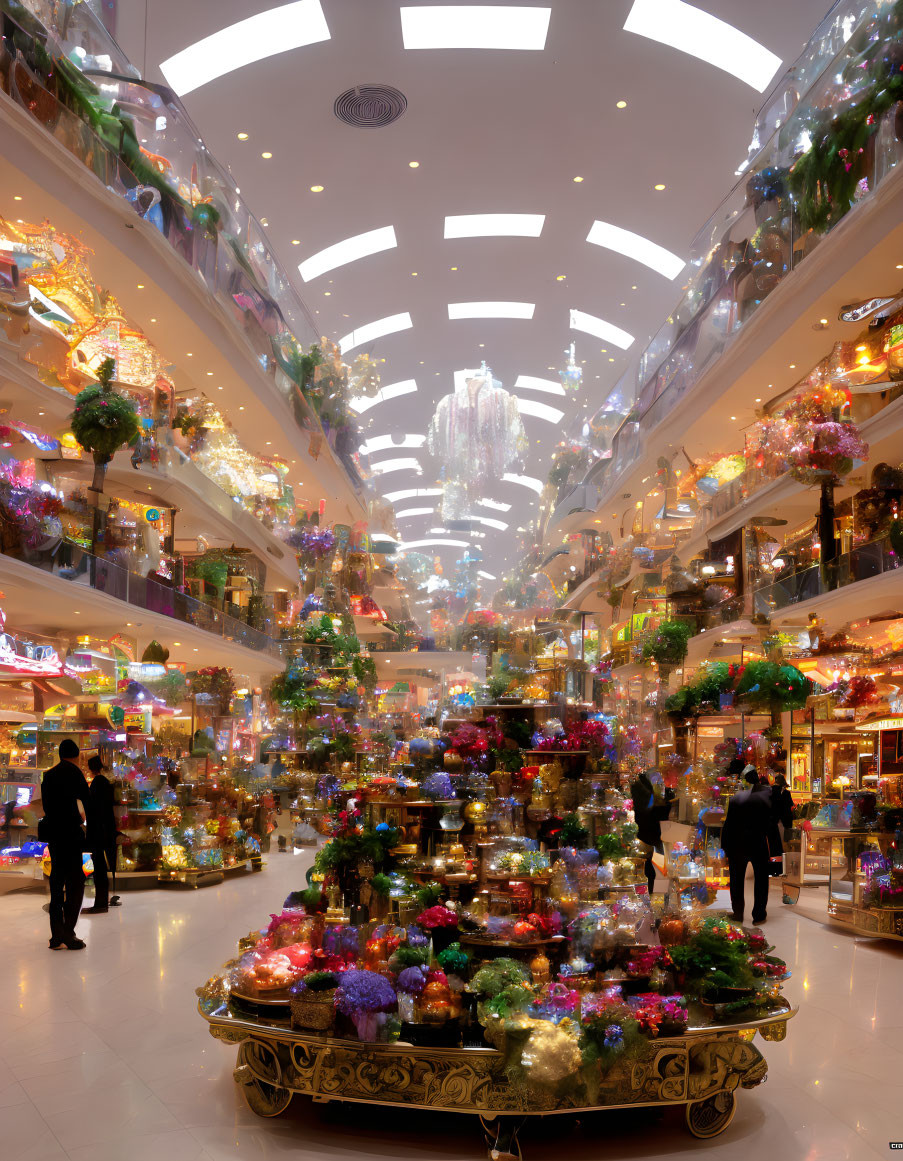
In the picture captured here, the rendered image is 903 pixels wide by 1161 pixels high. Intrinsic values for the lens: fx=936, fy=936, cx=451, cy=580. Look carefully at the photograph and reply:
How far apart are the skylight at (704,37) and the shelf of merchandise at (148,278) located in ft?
20.6

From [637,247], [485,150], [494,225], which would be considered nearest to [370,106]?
[485,150]

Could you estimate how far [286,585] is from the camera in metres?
25.5

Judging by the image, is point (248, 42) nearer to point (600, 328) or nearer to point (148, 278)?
point (148, 278)

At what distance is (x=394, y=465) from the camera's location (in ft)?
97.1

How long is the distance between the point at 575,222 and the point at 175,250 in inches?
285

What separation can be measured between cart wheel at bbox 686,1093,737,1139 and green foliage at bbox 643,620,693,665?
510 inches

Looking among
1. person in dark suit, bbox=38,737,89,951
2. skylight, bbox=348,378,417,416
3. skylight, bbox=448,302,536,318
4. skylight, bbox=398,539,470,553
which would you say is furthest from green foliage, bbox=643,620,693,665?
skylight, bbox=398,539,470,553

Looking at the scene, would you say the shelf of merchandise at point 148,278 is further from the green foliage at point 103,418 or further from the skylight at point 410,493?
the skylight at point 410,493

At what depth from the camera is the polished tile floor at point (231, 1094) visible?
12.0 feet

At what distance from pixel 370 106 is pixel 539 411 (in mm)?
Result: 12279

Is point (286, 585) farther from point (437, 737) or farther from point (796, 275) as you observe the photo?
point (437, 737)

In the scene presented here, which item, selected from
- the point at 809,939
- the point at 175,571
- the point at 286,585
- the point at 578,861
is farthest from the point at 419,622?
the point at 578,861

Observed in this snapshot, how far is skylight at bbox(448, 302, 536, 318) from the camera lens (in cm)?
1897

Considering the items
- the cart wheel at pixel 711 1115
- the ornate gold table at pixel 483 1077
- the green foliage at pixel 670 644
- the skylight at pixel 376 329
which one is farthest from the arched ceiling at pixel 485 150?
the cart wheel at pixel 711 1115
